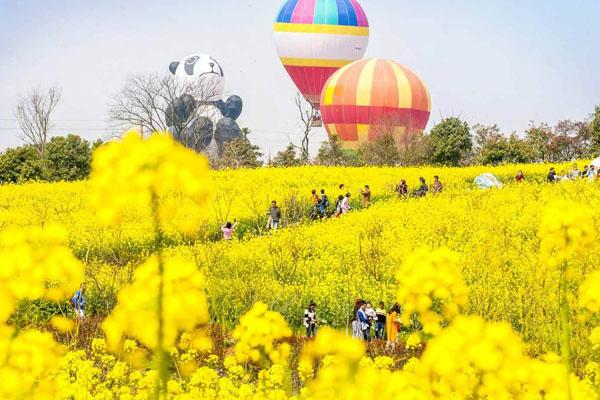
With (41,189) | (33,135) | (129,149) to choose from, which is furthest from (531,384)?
(33,135)

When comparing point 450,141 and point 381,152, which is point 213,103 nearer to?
point 381,152

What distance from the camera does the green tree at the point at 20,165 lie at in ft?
145

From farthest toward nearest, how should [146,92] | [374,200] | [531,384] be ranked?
[146,92]
[374,200]
[531,384]

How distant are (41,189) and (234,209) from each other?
9062 millimetres

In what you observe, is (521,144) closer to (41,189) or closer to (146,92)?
(146,92)

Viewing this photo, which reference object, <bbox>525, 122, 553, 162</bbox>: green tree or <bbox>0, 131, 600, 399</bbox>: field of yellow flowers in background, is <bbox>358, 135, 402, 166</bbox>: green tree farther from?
<bbox>0, 131, 600, 399</bbox>: field of yellow flowers in background

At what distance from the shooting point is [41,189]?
112 feet

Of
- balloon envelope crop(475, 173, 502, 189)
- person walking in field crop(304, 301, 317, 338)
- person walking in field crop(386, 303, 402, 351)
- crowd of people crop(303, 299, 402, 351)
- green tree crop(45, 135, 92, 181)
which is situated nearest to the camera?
person walking in field crop(386, 303, 402, 351)

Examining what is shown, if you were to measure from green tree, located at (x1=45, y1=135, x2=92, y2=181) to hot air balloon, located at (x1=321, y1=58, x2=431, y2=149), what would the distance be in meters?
16.8

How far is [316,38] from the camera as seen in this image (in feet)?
216

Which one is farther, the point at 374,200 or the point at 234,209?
the point at 374,200

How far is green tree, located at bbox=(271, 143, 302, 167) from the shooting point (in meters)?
55.6

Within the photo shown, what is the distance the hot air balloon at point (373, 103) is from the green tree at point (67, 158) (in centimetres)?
1676

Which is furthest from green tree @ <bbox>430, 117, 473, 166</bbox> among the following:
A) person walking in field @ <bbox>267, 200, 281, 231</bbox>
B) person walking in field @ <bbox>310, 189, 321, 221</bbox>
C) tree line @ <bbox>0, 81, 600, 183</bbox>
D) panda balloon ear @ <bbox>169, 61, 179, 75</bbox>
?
panda balloon ear @ <bbox>169, 61, 179, 75</bbox>
